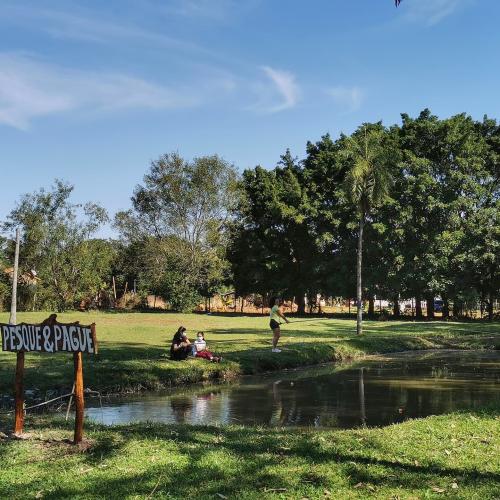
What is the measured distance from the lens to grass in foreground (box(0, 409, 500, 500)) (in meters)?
5.58

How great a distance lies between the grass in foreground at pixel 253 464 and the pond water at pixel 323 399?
275 centimetres

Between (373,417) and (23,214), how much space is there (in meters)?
48.5

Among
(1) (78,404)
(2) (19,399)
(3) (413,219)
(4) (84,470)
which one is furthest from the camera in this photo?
(3) (413,219)

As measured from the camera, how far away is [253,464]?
21.1 ft

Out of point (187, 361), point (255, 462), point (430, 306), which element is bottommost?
point (187, 361)

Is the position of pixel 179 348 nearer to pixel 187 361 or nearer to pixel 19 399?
pixel 187 361

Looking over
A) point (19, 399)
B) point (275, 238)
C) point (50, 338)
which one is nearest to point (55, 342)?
point (50, 338)

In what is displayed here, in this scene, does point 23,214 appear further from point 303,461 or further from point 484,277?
point 303,461

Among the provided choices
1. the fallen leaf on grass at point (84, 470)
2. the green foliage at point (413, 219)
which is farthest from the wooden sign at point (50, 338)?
the green foliage at point (413, 219)

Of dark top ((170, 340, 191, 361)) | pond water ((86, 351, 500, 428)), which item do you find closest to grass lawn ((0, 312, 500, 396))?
dark top ((170, 340, 191, 361))

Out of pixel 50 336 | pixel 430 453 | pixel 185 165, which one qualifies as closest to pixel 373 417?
pixel 430 453

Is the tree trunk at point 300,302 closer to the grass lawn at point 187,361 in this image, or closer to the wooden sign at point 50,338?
the grass lawn at point 187,361

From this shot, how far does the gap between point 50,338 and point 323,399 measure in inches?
296

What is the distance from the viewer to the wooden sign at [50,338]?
7305mm
